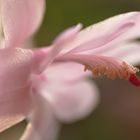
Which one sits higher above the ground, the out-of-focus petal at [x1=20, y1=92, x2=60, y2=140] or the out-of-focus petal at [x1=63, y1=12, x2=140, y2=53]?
the out-of-focus petal at [x1=63, y1=12, x2=140, y2=53]

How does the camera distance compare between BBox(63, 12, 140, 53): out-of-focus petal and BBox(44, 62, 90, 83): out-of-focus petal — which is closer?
BBox(63, 12, 140, 53): out-of-focus petal

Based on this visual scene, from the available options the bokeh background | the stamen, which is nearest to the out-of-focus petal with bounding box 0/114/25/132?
the stamen

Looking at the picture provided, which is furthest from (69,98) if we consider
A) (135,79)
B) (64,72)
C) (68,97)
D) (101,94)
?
(101,94)

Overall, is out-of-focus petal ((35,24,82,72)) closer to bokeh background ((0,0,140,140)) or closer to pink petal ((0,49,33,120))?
pink petal ((0,49,33,120))

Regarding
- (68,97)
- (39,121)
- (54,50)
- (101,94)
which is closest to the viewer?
(54,50)

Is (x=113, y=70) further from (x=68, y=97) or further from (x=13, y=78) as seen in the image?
(x=68, y=97)

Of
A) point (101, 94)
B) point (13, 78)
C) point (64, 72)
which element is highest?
point (13, 78)

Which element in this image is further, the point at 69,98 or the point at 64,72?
the point at 69,98
